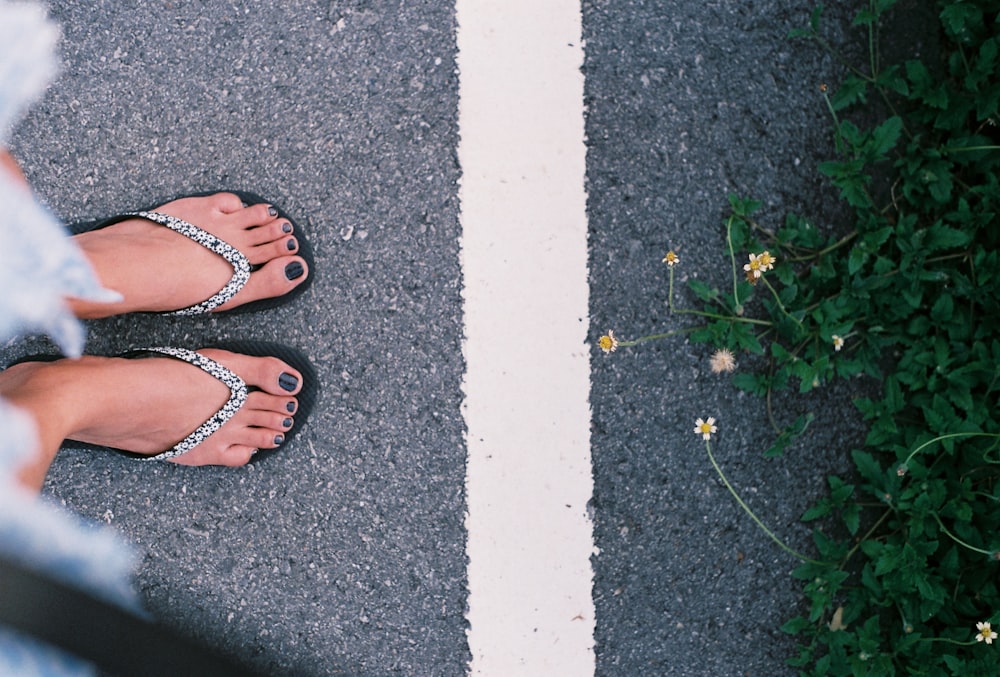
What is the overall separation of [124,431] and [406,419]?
0.62m

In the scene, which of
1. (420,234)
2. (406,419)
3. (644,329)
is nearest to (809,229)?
(644,329)

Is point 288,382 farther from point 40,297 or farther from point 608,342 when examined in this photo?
point 608,342

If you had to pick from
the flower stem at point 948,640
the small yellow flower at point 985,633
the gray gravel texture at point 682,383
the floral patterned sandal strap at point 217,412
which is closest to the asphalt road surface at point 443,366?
the gray gravel texture at point 682,383

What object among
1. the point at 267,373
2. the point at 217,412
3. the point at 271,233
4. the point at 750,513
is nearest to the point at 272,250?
the point at 271,233

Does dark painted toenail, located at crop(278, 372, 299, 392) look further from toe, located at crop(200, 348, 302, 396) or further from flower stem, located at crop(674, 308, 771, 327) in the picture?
flower stem, located at crop(674, 308, 771, 327)

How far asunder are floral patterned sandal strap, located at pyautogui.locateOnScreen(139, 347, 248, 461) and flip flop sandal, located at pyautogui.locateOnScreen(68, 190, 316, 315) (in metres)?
0.11

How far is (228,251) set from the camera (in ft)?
6.05

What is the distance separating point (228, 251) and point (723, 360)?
1176mm

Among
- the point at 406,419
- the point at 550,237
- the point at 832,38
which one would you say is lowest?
the point at 406,419

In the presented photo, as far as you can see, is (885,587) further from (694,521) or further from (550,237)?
(550,237)

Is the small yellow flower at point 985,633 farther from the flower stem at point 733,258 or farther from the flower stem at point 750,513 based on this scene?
the flower stem at point 733,258

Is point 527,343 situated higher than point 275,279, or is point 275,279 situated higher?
point 275,279

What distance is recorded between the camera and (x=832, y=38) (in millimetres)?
1835

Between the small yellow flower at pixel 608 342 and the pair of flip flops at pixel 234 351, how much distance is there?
68 cm
